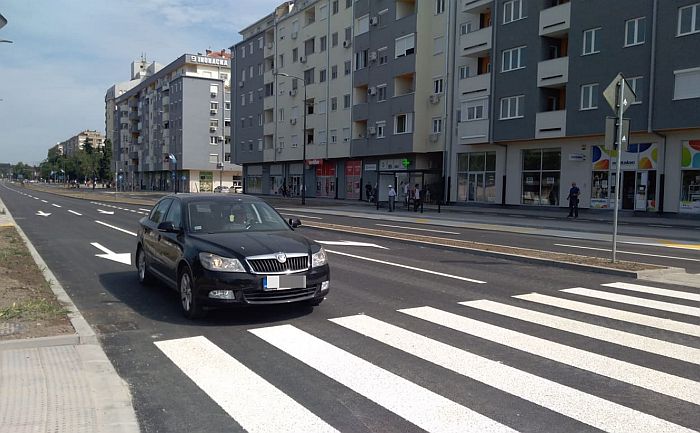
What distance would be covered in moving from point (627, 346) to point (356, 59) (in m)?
47.4

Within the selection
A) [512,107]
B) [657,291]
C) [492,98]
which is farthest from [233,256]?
[492,98]

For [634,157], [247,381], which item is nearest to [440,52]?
[634,157]

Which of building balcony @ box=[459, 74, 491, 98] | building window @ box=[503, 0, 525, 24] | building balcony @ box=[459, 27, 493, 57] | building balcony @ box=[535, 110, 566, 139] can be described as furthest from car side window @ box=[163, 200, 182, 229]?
building balcony @ box=[459, 27, 493, 57]

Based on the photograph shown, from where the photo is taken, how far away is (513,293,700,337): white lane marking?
21.7ft

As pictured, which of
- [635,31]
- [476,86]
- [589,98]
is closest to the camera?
[635,31]

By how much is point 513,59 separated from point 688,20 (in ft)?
35.6

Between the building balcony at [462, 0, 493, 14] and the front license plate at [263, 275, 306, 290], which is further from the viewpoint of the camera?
the building balcony at [462, 0, 493, 14]

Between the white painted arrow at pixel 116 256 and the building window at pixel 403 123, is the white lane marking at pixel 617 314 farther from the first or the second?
the building window at pixel 403 123

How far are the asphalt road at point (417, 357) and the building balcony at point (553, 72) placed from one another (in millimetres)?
26268

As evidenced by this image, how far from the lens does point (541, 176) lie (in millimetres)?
35656

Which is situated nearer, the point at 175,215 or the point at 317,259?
the point at 317,259

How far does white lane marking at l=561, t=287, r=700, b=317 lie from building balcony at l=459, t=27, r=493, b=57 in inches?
1248

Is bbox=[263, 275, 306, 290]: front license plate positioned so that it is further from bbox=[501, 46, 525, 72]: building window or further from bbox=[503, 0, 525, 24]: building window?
bbox=[503, 0, 525, 24]: building window

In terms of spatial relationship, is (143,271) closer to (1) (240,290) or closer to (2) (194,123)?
(1) (240,290)
